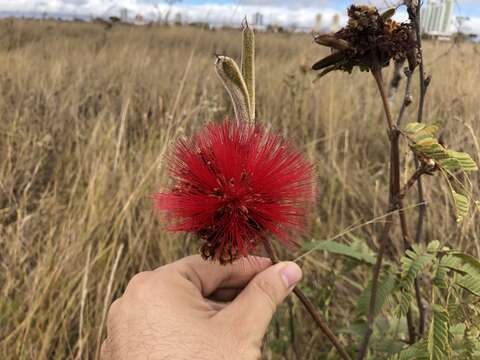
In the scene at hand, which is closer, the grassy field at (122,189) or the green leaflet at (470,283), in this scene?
the green leaflet at (470,283)

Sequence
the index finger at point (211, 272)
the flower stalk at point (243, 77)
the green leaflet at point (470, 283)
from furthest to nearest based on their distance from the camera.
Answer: the index finger at point (211, 272), the green leaflet at point (470, 283), the flower stalk at point (243, 77)

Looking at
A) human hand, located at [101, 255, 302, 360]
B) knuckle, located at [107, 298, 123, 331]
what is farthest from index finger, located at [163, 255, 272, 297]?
knuckle, located at [107, 298, 123, 331]

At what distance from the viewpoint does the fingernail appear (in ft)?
3.07

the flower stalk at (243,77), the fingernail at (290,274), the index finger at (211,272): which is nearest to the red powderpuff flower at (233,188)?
the flower stalk at (243,77)

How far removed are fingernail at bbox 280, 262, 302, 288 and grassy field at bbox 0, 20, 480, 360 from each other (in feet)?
1.12

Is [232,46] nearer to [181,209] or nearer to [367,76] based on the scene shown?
[367,76]

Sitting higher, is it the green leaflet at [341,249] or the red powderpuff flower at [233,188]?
the red powderpuff flower at [233,188]

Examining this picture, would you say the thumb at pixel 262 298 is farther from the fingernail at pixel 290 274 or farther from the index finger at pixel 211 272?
the index finger at pixel 211 272

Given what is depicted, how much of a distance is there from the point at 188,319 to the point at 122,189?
1428 mm

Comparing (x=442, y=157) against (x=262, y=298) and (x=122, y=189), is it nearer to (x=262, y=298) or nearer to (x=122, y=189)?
(x=262, y=298)

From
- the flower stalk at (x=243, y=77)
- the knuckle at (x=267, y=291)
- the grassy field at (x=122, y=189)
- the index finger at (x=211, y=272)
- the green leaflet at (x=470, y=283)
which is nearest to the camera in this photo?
the flower stalk at (x=243, y=77)

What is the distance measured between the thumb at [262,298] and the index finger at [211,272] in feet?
0.35

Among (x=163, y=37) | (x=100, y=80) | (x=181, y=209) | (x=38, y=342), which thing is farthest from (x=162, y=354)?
(x=163, y=37)

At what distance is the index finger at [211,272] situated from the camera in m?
1.07
